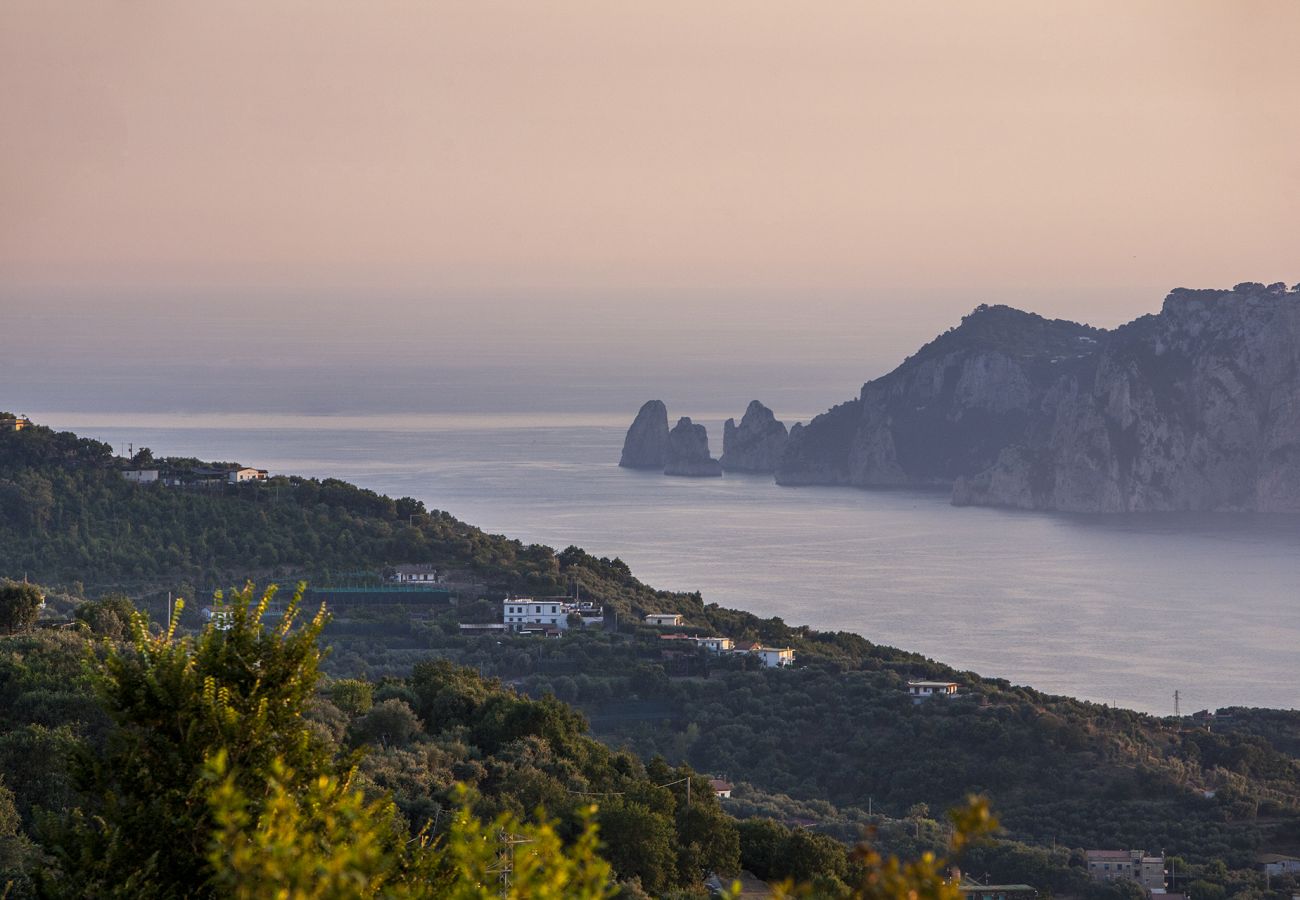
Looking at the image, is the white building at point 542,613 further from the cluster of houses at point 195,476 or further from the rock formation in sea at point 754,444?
the rock formation in sea at point 754,444

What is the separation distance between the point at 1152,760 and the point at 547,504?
50.4 meters

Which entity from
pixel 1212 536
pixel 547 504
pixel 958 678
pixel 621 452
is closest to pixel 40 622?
pixel 958 678

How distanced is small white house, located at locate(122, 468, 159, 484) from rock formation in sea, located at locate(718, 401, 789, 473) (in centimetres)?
7310

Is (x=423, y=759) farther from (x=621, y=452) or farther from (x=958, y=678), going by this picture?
(x=621, y=452)

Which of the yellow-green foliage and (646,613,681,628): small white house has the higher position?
the yellow-green foliage

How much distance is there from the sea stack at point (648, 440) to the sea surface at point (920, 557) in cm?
176

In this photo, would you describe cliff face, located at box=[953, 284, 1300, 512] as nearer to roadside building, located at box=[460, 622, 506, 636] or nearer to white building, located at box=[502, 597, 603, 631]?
white building, located at box=[502, 597, 603, 631]

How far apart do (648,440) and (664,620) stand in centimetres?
7134

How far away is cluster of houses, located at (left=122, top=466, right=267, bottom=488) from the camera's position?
1366 inches

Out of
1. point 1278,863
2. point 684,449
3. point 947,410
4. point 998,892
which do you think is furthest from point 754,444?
point 998,892

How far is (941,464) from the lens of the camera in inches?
4225

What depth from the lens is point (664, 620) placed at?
105 ft

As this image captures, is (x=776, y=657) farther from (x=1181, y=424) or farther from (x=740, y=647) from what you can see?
(x=1181, y=424)

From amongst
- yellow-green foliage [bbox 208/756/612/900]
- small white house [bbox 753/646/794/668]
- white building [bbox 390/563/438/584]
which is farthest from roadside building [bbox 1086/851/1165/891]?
white building [bbox 390/563/438/584]
